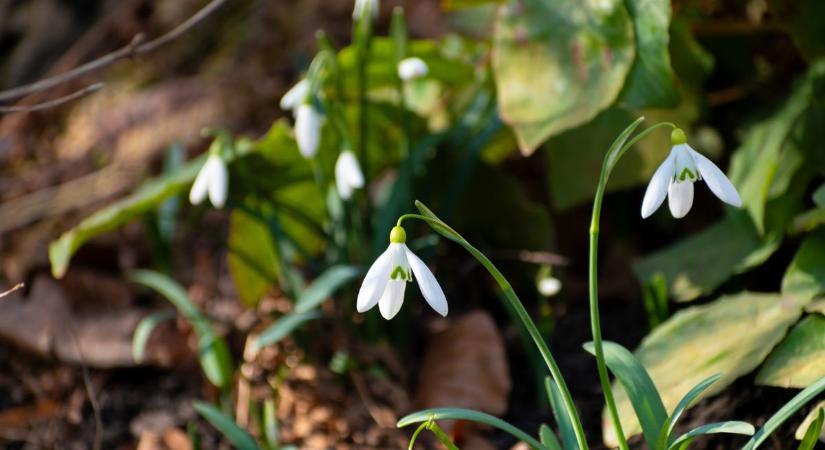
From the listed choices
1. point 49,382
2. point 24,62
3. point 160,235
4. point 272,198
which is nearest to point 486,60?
point 272,198

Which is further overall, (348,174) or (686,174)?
(348,174)

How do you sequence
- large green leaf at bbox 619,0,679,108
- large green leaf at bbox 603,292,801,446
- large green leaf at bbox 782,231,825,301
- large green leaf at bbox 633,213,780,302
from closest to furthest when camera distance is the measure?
large green leaf at bbox 603,292,801,446
large green leaf at bbox 782,231,825,301
large green leaf at bbox 619,0,679,108
large green leaf at bbox 633,213,780,302

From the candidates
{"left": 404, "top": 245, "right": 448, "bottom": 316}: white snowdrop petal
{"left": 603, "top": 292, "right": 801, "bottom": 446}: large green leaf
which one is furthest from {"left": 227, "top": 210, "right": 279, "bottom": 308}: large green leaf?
{"left": 404, "top": 245, "right": 448, "bottom": 316}: white snowdrop petal

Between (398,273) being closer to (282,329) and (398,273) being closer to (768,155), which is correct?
(282,329)

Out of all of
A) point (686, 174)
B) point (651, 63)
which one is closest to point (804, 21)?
point (651, 63)

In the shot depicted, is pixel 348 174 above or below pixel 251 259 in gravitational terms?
above

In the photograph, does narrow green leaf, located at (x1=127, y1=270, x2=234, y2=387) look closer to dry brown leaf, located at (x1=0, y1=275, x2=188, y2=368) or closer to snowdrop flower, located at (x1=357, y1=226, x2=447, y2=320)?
dry brown leaf, located at (x1=0, y1=275, x2=188, y2=368)
